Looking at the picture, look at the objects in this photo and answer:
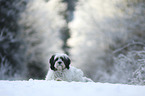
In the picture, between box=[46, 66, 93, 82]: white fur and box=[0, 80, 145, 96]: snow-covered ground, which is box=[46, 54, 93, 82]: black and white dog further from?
box=[0, 80, 145, 96]: snow-covered ground

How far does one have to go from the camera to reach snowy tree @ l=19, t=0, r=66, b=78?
20.9 metres

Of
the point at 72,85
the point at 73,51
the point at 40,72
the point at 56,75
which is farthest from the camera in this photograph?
the point at 73,51

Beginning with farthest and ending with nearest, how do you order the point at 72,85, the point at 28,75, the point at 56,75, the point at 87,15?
1. the point at 87,15
2. the point at 28,75
3. the point at 56,75
4. the point at 72,85

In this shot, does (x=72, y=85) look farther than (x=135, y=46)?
No

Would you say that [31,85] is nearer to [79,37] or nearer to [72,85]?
[72,85]

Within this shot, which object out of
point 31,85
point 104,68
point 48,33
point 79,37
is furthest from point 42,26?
point 31,85

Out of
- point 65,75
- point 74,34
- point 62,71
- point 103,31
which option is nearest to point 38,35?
point 74,34

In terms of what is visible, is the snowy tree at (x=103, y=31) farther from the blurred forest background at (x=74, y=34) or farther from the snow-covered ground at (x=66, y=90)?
the snow-covered ground at (x=66, y=90)

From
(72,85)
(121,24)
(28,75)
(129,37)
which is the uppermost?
(121,24)

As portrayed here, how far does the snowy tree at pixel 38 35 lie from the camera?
20938 mm

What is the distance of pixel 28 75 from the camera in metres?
20.2

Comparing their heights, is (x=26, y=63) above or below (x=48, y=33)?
below

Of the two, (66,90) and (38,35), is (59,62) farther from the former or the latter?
Result: (38,35)

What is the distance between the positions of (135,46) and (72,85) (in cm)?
1203
